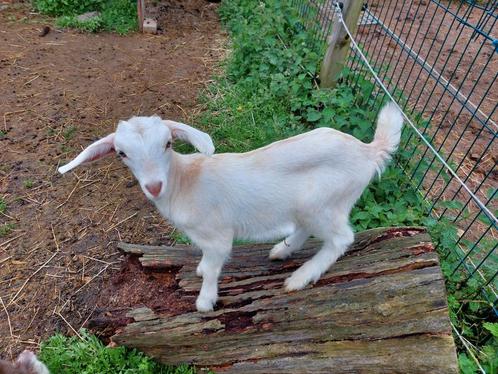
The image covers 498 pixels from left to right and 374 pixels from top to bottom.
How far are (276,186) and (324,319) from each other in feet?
2.19

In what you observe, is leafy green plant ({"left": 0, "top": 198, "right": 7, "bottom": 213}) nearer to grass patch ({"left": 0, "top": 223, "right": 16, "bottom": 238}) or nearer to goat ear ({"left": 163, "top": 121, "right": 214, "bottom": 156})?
grass patch ({"left": 0, "top": 223, "right": 16, "bottom": 238})

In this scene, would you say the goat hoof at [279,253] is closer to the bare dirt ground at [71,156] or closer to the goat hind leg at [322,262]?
the goat hind leg at [322,262]

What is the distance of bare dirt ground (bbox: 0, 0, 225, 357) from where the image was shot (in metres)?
2.70

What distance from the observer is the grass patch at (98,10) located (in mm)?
5785

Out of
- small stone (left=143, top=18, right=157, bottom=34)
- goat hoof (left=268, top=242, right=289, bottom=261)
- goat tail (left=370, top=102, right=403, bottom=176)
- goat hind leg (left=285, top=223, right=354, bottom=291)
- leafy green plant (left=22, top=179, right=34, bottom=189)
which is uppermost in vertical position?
goat tail (left=370, top=102, right=403, bottom=176)

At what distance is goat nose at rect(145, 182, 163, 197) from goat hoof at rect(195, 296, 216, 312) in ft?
2.46

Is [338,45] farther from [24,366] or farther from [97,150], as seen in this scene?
[24,366]

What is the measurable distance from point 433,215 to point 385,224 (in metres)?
0.47

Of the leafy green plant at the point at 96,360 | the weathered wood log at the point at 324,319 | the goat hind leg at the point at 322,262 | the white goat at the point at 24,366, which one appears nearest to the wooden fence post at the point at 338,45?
the weathered wood log at the point at 324,319

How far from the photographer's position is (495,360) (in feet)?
7.22

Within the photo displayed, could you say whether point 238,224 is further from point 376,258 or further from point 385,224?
point 385,224

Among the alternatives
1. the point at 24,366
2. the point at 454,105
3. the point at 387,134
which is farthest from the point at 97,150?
the point at 454,105

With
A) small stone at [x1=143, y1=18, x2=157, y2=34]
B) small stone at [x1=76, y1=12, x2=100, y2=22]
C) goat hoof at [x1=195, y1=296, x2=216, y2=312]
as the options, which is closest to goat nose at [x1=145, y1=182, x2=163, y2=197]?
goat hoof at [x1=195, y1=296, x2=216, y2=312]

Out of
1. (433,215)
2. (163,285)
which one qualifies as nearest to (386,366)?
(163,285)
